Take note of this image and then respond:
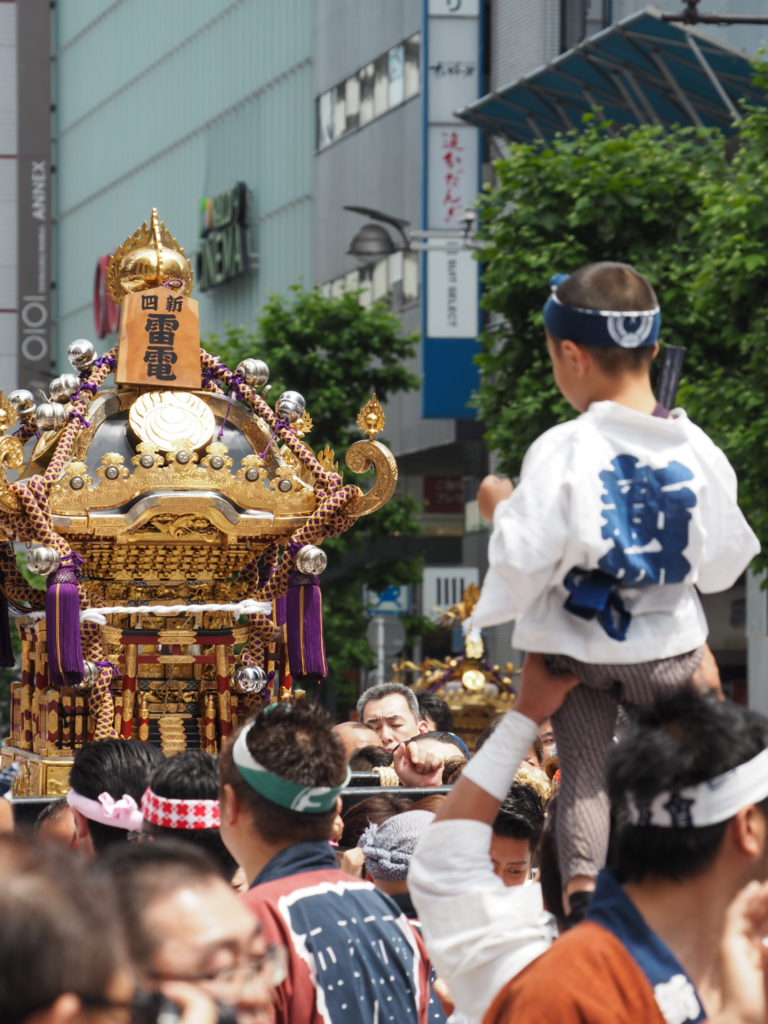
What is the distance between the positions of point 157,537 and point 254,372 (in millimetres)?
1065

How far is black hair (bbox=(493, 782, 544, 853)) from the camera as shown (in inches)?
224

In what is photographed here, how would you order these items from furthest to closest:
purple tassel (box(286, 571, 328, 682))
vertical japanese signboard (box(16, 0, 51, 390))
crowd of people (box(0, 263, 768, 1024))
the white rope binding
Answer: vertical japanese signboard (box(16, 0, 51, 390)) → purple tassel (box(286, 571, 328, 682)) → the white rope binding → crowd of people (box(0, 263, 768, 1024))

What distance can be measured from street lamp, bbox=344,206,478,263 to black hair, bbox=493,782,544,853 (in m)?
25.0

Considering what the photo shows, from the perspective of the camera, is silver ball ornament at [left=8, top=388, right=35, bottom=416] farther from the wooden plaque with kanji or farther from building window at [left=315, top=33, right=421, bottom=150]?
building window at [left=315, top=33, right=421, bottom=150]

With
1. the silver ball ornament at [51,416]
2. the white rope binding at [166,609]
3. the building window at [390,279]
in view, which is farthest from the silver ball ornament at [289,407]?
the building window at [390,279]

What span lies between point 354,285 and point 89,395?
3316 centimetres

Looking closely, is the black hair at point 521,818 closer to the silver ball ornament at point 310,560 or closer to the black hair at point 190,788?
the black hair at point 190,788

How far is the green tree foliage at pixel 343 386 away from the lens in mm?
32594

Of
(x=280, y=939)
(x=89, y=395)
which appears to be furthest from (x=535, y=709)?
(x=89, y=395)

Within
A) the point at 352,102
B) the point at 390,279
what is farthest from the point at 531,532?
the point at 352,102

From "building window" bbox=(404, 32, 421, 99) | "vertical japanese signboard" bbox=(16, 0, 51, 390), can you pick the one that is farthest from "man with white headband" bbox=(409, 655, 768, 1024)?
"vertical japanese signboard" bbox=(16, 0, 51, 390)

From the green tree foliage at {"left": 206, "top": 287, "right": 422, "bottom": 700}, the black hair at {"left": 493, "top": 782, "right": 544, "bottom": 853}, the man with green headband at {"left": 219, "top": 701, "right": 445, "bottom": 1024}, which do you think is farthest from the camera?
the green tree foliage at {"left": 206, "top": 287, "right": 422, "bottom": 700}

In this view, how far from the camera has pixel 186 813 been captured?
16.5 ft

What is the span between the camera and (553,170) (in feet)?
82.0
